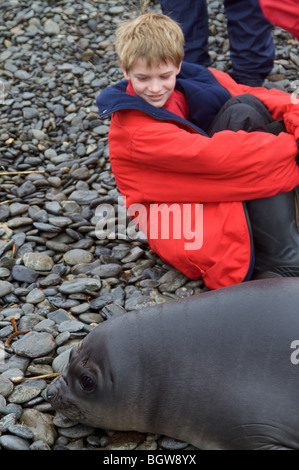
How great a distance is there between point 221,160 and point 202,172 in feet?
0.41

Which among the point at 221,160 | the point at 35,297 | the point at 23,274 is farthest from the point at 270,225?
the point at 23,274

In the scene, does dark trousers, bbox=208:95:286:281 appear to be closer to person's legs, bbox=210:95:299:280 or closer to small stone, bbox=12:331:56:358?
person's legs, bbox=210:95:299:280

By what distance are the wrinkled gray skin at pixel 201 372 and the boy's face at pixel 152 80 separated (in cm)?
109

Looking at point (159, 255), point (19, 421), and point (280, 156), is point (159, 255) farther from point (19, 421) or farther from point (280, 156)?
point (19, 421)

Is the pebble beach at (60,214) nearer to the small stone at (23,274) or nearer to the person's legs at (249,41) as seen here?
the small stone at (23,274)

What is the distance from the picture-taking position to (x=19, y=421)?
8.68 ft

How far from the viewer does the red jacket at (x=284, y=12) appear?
10.8 feet

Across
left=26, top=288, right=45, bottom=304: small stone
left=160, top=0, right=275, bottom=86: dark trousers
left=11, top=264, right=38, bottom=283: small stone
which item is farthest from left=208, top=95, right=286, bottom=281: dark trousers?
left=160, top=0, right=275, bottom=86: dark trousers

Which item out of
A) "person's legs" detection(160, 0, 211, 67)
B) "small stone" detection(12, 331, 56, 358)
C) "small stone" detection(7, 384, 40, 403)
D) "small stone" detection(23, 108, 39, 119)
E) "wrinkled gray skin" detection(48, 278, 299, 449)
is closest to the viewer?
"wrinkled gray skin" detection(48, 278, 299, 449)

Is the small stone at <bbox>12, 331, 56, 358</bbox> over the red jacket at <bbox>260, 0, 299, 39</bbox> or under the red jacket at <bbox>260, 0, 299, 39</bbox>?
under

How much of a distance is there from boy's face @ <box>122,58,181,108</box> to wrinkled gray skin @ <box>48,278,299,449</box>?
1.09 m

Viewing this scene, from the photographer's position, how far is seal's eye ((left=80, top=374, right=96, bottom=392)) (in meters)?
2.57

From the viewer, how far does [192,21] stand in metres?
4.55

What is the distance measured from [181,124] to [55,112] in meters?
2.00
